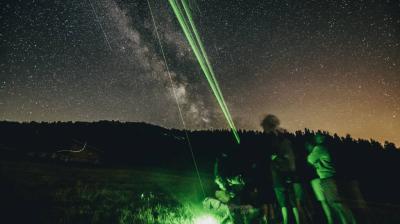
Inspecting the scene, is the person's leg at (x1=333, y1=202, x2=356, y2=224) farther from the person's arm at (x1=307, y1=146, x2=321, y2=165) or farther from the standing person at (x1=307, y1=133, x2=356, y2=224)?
the person's arm at (x1=307, y1=146, x2=321, y2=165)

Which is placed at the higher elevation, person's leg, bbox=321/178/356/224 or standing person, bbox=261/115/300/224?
standing person, bbox=261/115/300/224

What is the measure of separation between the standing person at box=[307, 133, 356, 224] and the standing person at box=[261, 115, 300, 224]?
1.72 ft

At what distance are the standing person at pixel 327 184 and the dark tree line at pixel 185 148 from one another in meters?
22.8

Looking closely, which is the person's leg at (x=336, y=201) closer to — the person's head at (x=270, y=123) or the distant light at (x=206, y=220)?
the person's head at (x=270, y=123)

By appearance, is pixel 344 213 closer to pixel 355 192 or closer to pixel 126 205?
pixel 355 192

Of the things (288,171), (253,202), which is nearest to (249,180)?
(253,202)

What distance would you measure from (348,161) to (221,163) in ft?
172

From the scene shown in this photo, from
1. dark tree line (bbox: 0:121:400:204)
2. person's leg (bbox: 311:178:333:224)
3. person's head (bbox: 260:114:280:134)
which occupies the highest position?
dark tree line (bbox: 0:121:400:204)

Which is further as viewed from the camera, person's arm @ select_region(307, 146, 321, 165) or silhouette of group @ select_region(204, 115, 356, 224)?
person's arm @ select_region(307, 146, 321, 165)

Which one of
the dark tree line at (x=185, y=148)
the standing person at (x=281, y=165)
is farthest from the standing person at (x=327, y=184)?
the dark tree line at (x=185, y=148)

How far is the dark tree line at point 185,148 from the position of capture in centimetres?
2987

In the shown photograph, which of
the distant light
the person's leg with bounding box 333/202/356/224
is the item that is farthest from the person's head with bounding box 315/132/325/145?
the distant light

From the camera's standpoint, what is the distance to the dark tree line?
29869 mm

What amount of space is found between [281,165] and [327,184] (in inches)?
38.4
